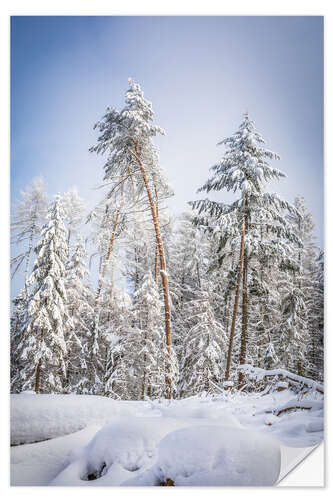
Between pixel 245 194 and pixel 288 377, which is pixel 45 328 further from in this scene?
pixel 245 194

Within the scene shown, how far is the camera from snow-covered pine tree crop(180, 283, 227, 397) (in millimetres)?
4051

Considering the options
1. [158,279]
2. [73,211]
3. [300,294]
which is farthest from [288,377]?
[73,211]

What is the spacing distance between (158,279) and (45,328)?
1802 mm

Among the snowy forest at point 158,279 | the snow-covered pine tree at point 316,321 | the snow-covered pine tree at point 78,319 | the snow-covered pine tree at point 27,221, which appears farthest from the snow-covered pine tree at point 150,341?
the snow-covered pine tree at point 316,321

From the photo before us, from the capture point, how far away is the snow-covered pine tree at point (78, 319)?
348cm

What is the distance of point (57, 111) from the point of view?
12.2 ft

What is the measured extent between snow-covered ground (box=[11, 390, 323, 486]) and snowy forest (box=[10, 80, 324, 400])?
0.51m

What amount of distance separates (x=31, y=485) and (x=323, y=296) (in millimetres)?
3428

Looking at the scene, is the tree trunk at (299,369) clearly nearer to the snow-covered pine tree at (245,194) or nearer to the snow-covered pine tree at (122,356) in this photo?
the snow-covered pine tree at (245,194)

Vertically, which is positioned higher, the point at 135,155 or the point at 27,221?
the point at 135,155

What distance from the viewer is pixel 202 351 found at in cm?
418

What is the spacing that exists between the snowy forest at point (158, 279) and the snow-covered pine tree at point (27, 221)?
12mm

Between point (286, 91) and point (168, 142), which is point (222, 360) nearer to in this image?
point (168, 142)
